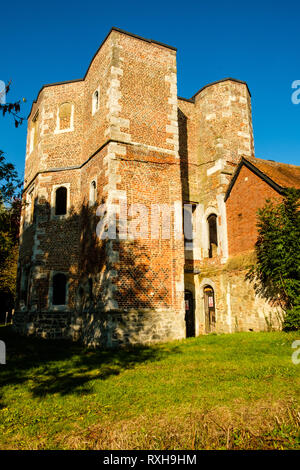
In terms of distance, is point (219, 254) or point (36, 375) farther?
point (219, 254)

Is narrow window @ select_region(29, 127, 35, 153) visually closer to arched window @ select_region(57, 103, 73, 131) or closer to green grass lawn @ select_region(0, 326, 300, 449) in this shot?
arched window @ select_region(57, 103, 73, 131)

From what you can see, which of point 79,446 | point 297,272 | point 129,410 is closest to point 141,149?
point 297,272

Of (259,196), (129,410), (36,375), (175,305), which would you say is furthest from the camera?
(259,196)

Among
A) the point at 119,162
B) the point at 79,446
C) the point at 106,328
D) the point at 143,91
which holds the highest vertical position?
the point at 143,91

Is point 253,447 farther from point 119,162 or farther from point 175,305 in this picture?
point 119,162

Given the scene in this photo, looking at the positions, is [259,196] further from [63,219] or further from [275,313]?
[63,219]

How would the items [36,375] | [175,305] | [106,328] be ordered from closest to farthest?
[36,375] < [106,328] < [175,305]

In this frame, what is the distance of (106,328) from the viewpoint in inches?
460

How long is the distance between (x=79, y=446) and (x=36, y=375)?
430 centimetres

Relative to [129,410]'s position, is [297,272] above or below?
above

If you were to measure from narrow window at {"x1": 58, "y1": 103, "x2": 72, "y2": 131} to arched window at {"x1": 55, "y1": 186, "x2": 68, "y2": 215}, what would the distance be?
120 inches

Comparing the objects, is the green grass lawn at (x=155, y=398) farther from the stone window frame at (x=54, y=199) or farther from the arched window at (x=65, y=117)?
the arched window at (x=65, y=117)

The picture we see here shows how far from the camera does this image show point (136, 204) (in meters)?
12.9

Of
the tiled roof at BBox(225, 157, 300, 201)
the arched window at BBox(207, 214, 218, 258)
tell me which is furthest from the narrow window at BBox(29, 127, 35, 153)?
the tiled roof at BBox(225, 157, 300, 201)
